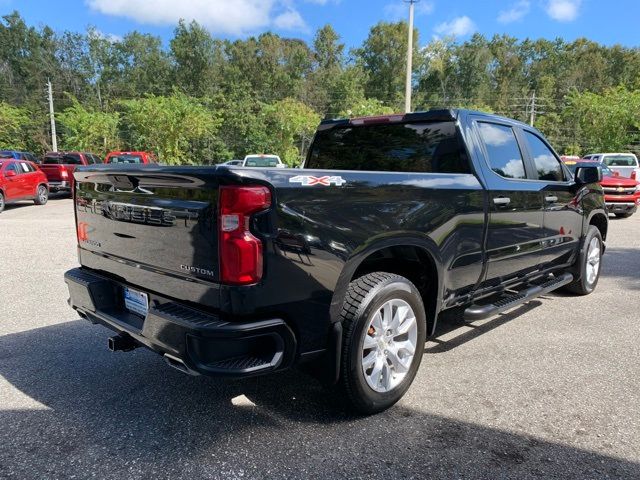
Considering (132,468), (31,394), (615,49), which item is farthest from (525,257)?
(615,49)

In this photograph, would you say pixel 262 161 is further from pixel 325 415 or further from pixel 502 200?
pixel 325 415

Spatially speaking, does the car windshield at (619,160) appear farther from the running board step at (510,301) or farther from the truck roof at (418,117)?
the truck roof at (418,117)

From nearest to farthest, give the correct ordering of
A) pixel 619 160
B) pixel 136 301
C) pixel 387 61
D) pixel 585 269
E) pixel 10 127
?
pixel 136 301
pixel 585 269
pixel 619 160
pixel 10 127
pixel 387 61

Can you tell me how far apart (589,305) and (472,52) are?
71.9 meters

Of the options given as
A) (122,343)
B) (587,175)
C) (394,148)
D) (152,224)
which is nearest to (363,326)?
(152,224)

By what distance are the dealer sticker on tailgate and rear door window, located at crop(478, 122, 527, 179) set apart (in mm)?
2794

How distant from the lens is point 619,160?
20.4m

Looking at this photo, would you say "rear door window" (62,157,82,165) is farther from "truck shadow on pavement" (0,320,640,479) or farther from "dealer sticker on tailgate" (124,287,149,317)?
→ "dealer sticker on tailgate" (124,287,149,317)

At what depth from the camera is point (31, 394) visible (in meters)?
3.31

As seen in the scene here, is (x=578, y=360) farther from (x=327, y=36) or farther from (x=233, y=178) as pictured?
(x=327, y=36)

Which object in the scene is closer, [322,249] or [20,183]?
[322,249]

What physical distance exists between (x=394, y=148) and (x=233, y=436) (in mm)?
2497

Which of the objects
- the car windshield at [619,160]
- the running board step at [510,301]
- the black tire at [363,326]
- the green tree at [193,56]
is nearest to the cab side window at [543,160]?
the running board step at [510,301]

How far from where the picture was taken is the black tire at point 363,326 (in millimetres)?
2816
